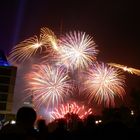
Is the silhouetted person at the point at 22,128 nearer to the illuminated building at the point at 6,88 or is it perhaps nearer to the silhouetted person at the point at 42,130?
the silhouetted person at the point at 42,130

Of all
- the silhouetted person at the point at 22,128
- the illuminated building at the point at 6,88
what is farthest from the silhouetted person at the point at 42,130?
the illuminated building at the point at 6,88

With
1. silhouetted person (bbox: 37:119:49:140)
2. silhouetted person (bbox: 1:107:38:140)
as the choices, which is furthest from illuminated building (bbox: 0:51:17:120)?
silhouetted person (bbox: 1:107:38:140)

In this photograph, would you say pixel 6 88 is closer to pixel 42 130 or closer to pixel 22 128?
pixel 42 130

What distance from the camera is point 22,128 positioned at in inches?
192

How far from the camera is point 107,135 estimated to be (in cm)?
500

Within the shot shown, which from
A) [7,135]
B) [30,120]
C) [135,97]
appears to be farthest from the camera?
[135,97]

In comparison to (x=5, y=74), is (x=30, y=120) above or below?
below

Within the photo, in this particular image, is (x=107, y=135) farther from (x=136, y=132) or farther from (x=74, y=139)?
(x=74, y=139)

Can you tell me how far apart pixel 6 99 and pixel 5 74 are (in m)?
6.28

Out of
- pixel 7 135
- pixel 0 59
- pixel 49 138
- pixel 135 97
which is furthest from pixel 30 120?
pixel 0 59

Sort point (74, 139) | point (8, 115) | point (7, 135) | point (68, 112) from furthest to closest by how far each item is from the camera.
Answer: point (8, 115), point (68, 112), point (74, 139), point (7, 135)

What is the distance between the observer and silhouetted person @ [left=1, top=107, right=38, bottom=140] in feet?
15.6

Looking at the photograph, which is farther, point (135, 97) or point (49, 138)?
point (135, 97)

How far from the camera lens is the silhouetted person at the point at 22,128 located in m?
4.75
